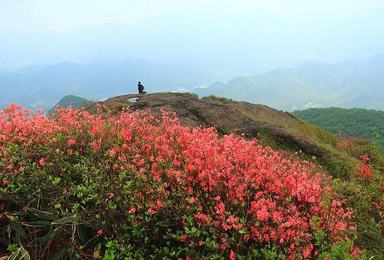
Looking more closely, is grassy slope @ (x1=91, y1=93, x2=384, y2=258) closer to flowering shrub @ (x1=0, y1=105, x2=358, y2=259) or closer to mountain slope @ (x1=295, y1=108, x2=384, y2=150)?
flowering shrub @ (x1=0, y1=105, x2=358, y2=259)

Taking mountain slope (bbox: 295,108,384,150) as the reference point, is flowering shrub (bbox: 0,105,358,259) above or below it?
above

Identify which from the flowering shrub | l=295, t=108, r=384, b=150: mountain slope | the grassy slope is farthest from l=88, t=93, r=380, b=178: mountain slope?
l=295, t=108, r=384, b=150: mountain slope

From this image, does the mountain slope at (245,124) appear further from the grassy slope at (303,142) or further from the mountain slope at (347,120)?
the mountain slope at (347,120)

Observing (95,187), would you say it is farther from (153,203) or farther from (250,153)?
(250,153)

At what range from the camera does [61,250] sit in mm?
5676

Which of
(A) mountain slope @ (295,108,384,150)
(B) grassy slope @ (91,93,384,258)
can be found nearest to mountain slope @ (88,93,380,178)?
(B) grassy slope @ (91,93,384,258)

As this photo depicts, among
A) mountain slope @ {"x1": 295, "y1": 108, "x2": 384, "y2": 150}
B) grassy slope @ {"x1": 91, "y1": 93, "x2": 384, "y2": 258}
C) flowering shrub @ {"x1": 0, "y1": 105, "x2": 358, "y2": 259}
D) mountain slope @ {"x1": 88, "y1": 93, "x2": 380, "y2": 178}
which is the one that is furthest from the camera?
mountain slope @ {"x1": 295, "y1": 108, "x2": 384, "y2": 150}

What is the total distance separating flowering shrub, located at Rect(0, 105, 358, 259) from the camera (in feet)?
17.6

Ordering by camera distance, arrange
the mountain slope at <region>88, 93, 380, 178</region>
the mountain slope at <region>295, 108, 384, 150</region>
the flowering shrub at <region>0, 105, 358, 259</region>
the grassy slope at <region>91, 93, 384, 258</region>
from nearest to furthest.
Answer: the flowering shrub at <region>0, 105, 358, 259</region>, the grassy slope at <region>91, 93, 384, 258</region>, the mountain slope at <region>88, 93, 380, 178</region>, the mountain slope at <region>295, 108, 384, 150</region>

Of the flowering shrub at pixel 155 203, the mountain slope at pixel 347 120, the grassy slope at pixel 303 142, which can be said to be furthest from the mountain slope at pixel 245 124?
the mountain slope at pixel 347 120

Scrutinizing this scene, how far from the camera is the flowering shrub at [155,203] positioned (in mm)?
5359

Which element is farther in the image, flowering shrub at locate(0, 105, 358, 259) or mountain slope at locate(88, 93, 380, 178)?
mountain slope at locate(88, 93, 380, 178)

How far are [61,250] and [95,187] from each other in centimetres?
103

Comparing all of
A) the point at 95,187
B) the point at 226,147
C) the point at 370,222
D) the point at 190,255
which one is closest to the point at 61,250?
the point at 95,187
